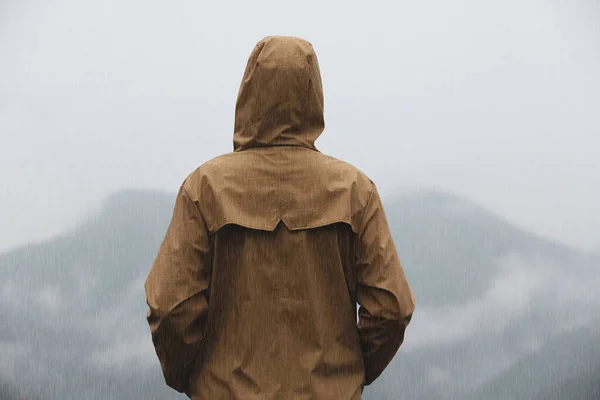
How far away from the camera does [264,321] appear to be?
7.20ft

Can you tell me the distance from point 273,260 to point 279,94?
40 cm

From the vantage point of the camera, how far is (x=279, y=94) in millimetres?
2242

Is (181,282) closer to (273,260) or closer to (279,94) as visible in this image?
(273,260)

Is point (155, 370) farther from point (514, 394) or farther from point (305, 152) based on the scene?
point (305, 152)

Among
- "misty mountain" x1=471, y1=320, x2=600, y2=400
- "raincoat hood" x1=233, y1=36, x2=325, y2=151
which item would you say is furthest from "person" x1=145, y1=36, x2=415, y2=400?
"misty mountain" x1=471, y1=320, x2=600, y2=400

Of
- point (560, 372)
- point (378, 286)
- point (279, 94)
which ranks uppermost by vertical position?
point (279, 94)

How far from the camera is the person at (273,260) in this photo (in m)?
2.19

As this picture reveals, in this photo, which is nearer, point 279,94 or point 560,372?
point 279,94

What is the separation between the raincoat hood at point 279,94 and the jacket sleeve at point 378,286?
9.8 inches

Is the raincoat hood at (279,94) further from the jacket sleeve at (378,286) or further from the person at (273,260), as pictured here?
the jacket sleeve at (378,286)

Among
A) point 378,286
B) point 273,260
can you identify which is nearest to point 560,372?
point 378,286

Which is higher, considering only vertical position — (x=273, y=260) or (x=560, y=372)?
(x=273, y=260)

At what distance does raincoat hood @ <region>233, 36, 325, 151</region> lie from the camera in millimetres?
2236

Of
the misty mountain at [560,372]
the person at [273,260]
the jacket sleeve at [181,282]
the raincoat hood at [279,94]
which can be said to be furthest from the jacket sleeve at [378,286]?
the misty mountain at [560,372]
